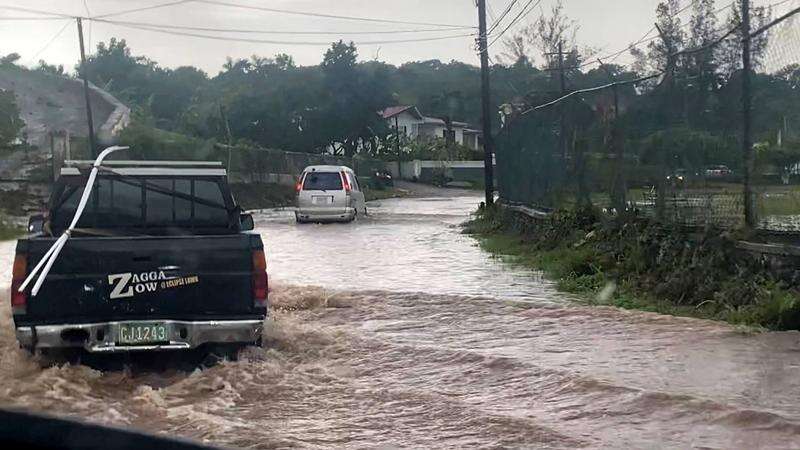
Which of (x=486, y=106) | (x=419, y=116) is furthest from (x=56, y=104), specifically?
(x=419, y=116)

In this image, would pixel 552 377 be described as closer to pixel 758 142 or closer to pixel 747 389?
pixel 747 389

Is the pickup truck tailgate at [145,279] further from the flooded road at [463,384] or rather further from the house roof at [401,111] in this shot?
the house roof at [401,111]

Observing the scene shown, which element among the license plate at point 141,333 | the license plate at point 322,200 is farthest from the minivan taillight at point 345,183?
the license plate at point 141,333

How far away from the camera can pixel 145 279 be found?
6.99 m

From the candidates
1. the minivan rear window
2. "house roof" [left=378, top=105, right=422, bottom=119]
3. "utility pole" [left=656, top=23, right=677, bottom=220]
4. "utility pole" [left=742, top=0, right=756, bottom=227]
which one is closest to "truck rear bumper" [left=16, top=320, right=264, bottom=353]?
"utility pole" [left=742, top=0, right=756, bottom=227]

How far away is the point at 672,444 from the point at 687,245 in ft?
18.2

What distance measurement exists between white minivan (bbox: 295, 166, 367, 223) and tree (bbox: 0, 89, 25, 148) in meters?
11.4

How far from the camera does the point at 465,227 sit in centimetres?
2412

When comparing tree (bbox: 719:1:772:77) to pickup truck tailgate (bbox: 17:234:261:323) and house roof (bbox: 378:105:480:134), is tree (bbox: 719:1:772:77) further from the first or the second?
house roof (bbox: 378:105:480:134)

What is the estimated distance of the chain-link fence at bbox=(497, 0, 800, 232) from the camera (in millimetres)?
9414

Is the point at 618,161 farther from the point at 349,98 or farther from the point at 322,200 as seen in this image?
the point at 349,98

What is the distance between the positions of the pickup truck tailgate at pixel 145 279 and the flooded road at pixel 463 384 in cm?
57

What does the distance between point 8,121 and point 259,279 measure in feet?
89.5

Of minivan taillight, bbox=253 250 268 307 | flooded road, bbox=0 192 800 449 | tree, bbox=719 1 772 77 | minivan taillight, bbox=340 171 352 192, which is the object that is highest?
tree, bbox=719 1 772 77
